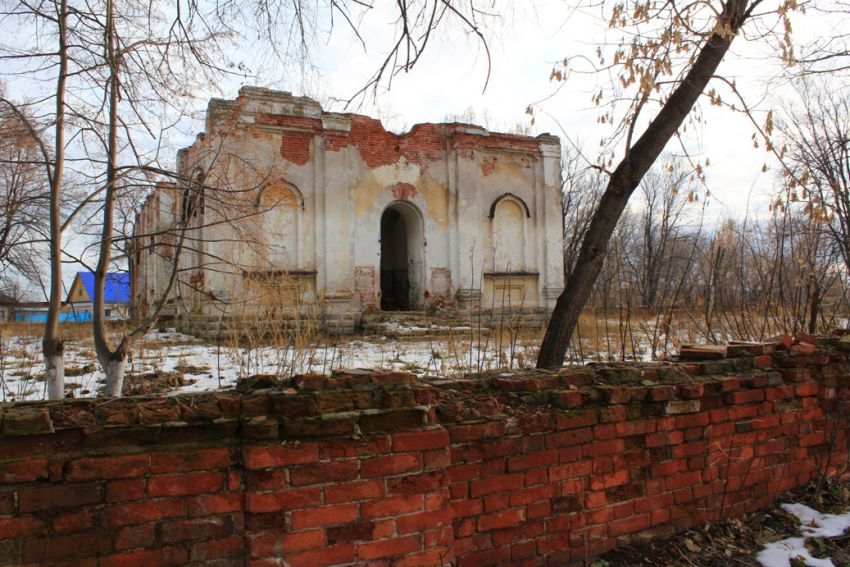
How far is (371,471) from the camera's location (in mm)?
2139

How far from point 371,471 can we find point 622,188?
340 cm

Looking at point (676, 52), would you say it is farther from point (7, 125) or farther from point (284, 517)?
point (7, 125)

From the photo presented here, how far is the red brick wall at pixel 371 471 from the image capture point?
1.88 meters

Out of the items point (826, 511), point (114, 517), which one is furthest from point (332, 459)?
point (826, 511)

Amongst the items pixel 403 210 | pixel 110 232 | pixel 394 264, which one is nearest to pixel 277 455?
pixel 110 232

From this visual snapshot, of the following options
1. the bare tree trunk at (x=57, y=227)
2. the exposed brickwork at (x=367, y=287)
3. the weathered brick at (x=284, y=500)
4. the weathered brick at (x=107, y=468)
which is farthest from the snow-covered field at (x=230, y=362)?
the exposed brickwork at (x=367, y=287)

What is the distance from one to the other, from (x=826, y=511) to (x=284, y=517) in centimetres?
340

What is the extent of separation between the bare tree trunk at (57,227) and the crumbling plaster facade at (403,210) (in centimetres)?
634

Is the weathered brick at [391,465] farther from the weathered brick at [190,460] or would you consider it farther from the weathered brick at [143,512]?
the weathered brick at [143,512]

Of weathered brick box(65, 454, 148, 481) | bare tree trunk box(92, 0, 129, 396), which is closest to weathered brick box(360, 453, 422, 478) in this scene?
weathered brick box(65, 454, 148, 481)

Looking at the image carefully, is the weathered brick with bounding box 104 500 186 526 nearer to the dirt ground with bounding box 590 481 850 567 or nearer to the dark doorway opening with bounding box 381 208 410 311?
the dirt ground with bounding box 590 481 850 567

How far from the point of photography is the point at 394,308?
15.3 metres

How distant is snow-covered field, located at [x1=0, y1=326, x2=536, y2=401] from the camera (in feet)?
16.4

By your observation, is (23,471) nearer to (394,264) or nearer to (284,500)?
(284,500)
